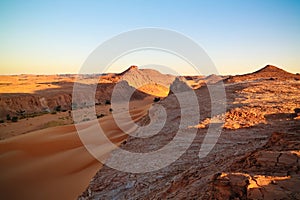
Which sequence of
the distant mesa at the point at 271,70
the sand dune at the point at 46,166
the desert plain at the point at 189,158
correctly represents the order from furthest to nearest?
1. the distant mesa at the point at 271,70
2. the sand dune at the point at 46,166
3. the desert plain at the point at 189,158

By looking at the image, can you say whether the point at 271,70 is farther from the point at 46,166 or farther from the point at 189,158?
the point at 46,166

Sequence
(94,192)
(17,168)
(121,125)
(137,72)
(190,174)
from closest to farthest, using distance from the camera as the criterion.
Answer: (190,174) → (94,192) → (17,168) → (121,125) → (137,72)

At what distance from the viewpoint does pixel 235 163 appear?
388cm

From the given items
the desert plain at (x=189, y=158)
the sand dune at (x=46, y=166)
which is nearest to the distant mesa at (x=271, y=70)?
the desert plain at (x=189, y=158)

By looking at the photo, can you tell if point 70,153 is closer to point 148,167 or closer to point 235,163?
point 148,167

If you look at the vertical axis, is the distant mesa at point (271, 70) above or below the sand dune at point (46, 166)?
above

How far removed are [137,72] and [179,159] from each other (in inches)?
1503

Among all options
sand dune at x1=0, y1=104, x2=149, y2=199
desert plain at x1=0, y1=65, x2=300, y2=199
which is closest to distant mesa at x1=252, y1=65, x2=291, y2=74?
desert plain at x1=0, y1=65, x2=300, y2=199

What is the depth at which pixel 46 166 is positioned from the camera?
7.63m

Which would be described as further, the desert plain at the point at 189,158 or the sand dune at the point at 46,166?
the sand dune at the point at 46,166

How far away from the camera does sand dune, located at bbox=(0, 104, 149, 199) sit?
6.06m

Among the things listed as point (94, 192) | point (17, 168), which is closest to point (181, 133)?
point (94, 192)

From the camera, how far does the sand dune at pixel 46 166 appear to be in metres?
6.06

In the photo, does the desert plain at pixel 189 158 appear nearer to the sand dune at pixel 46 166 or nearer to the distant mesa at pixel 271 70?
the sand dune at pixel 46 166
